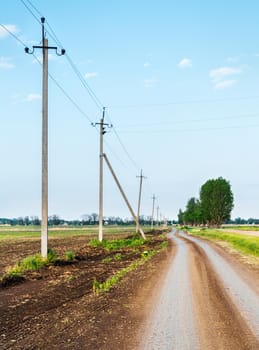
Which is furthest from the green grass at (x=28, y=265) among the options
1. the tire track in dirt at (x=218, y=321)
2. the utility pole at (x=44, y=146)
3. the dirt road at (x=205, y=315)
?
the tire track in dirt at (x=218, y=321)

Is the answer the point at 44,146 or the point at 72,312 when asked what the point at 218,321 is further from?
the point at 44,146

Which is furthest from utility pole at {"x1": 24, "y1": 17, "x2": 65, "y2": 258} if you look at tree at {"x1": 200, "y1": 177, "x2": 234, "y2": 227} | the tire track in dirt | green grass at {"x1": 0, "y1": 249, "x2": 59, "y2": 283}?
tree at {"x1": 200, "y1": 177, "x2": 234, "y2": 227}

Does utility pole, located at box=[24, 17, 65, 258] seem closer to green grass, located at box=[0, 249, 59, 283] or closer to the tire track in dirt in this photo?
green grass, located at box=[0, 249, 59, 283]

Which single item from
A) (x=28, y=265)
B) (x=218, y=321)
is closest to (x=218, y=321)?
(x=218, y=321)

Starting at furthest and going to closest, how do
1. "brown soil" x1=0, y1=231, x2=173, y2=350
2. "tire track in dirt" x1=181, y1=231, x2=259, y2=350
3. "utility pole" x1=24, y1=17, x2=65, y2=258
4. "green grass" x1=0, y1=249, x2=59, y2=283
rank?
→ 1. "utility pole" x1=24, y1=17, x2=65, y2=258
2. "green grass" x1=0, y1=249, x2=59, y2=283
3. "brown soil" x1=0, y1=231, x2=173, y2=350
4. "tire track in dirt" x1=181, y1=231, x2=259, y2=350

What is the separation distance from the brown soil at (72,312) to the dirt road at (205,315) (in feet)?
1.44

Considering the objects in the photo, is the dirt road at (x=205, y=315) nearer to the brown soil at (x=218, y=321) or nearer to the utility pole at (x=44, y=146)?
the brown soil at (x=218, y=321)

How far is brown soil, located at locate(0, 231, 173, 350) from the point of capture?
7.54 m

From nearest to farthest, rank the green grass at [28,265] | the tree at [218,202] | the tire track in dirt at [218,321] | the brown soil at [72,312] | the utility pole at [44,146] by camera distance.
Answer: the tire track in dirt at [218,321]
the brown soil at [72,312]
the green grass at [28,265]
the utility pole at [44,146]
the tree at [218,202]

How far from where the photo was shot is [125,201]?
4394 cm

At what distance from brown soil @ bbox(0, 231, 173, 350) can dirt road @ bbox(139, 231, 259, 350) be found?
44 centimetres

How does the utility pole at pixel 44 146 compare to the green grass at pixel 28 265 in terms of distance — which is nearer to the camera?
the green grass at pixel 28 265

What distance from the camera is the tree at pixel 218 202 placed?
141 m

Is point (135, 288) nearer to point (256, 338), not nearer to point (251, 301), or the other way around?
point (251, 301)
